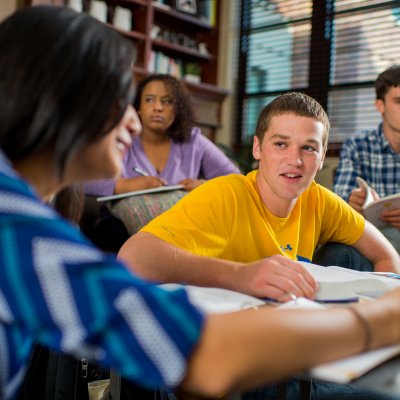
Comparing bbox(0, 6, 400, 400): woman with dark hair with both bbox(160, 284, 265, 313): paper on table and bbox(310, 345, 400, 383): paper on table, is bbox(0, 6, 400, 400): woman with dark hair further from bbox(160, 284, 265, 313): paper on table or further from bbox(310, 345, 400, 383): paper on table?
bbox(160, 284, 265, 313): paper on table

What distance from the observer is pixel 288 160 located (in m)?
1.57

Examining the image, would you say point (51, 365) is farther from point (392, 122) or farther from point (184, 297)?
point (392, 122)

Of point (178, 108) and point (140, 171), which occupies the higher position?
point (178, 108)

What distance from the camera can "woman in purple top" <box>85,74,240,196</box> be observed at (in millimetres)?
3084

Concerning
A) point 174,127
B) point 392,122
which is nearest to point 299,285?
point 392,122

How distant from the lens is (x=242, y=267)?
109 centimetres

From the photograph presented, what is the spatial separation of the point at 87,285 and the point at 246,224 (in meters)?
0.95

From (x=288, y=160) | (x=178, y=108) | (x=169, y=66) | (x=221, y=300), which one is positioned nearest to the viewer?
(x=221, y=300)

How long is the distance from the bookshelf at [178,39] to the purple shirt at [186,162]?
55.7 inches

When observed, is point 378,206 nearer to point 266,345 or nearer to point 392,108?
point 392,108

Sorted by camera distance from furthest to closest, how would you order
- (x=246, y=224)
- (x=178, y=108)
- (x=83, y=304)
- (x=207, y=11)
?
(x=207, y=11)
(x=178, y=108)
(x=246, y=224)
(x=83, y=304)

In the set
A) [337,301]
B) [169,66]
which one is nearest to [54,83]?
[337,301]

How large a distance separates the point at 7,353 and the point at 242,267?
59cm

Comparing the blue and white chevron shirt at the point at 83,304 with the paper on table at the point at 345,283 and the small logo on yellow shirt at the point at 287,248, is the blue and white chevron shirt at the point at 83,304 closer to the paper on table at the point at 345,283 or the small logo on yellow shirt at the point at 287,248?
the paper on table at the point at 345,283
